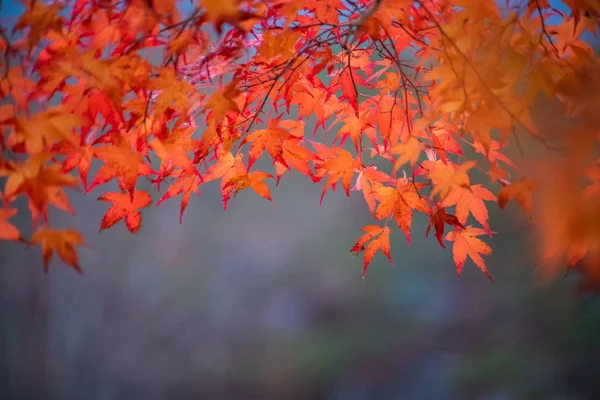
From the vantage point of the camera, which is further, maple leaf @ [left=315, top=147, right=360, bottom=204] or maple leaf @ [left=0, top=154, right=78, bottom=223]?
maple leaf @ [left=315, top=147, right=360, bottom=204]

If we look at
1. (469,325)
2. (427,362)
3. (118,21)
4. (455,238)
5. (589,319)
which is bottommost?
(427,362)

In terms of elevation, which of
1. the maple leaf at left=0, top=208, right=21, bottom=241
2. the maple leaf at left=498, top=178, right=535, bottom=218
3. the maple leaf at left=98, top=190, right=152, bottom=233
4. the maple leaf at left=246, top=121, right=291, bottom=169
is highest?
the maple leaf at left=498, top=178, right=535, bottom=218

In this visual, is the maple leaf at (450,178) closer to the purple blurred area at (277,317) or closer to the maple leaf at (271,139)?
the maple leaf at (271,139)

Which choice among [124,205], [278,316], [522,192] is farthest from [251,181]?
[278,316]

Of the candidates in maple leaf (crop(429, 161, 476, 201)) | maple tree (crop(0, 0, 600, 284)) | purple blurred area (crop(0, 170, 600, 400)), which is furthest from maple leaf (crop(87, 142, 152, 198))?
purple blurred area (crop(0, 170, 600, 400))

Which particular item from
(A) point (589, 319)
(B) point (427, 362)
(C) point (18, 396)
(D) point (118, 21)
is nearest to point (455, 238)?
(D) point (118, 21)

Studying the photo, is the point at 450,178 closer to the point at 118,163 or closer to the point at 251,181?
the point at 251,181

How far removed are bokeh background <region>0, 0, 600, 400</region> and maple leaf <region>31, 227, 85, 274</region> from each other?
1.41 metres

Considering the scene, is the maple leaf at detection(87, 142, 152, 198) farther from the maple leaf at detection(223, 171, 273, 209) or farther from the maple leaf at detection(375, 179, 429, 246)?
the maple leaf at detection(375, 179, 429, 246)

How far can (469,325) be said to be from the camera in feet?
7.05

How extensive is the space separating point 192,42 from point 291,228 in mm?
1466

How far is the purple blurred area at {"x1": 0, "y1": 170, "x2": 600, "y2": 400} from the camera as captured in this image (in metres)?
2.13

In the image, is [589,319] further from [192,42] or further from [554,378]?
[192,42]

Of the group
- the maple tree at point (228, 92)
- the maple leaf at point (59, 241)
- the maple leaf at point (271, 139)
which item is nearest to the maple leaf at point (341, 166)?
the maple tree at point (228, 92)
